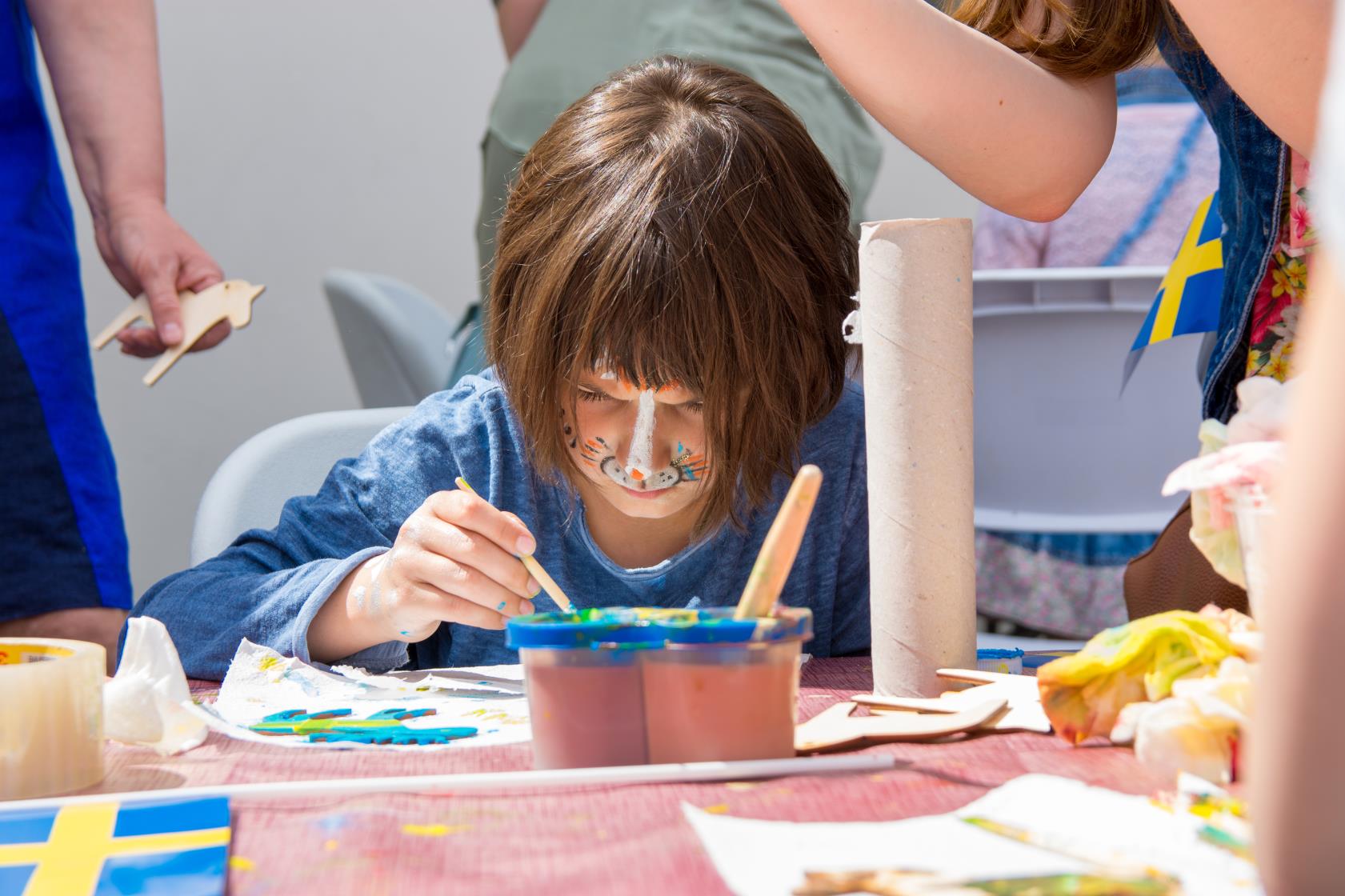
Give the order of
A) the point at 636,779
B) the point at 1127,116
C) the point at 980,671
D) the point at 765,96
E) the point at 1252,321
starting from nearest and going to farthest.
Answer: the point at 636,779 < the point at 980,671 < the point at 1252,321 < the point at 765,96 < the point at 1127,116

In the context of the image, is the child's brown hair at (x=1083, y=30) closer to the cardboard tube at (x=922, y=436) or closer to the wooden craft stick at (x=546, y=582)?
the cardboard tube at (x=922, y=436)

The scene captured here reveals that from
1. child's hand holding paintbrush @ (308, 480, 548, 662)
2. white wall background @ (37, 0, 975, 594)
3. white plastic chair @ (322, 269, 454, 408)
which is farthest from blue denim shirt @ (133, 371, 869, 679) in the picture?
white wall background @ (37, 0, 975, 594)

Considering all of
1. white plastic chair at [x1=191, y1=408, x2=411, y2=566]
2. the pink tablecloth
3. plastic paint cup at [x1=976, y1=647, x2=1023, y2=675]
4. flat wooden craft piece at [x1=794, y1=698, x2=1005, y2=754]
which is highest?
white plastic chair at [x1=191, y1=408, x2=411, y2=566]

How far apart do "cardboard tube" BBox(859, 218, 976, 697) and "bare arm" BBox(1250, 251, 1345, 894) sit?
420 mm

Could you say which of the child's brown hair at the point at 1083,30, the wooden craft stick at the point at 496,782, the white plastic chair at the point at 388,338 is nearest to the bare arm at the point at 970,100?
the child's brown hair at the point at 1083,30

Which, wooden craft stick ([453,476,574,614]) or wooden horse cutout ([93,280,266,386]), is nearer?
wooden craft stick ([453,476,574,614])

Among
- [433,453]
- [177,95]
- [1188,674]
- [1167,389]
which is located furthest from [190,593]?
[177,95]

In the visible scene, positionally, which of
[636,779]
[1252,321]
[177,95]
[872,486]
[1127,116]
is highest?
[177,95]

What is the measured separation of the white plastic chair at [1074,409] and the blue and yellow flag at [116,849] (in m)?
1.47

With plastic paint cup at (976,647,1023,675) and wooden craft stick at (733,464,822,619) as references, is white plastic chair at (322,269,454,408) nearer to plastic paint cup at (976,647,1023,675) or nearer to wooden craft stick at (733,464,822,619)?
plastic paint cup at (976,647,1023,675)

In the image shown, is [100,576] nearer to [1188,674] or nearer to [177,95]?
[1188,674]

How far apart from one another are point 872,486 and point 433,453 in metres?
0.49

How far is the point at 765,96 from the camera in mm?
1080

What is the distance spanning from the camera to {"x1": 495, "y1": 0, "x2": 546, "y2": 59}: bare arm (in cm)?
200
